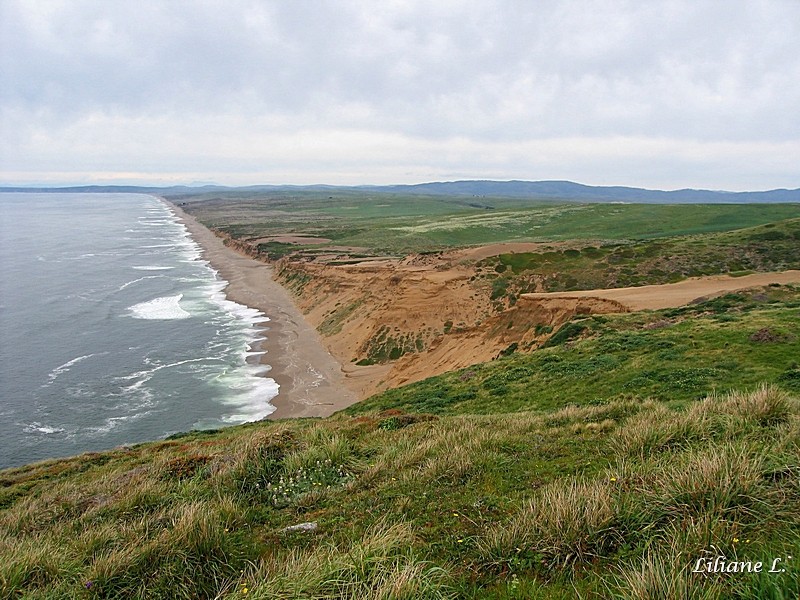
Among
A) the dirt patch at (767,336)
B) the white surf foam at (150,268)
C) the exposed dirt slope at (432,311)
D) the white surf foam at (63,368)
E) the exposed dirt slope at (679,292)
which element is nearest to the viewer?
the dirt patch at (767,336)

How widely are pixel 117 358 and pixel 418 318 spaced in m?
23.1

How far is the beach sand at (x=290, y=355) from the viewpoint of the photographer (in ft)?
94.9

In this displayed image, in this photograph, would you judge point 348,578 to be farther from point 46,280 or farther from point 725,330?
point 46,280

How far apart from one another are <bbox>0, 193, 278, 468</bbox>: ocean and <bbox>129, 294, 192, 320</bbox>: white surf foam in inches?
4.2

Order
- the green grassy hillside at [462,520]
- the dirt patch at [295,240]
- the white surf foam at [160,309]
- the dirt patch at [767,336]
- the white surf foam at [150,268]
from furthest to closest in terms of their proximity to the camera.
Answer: the dirt patch at [295,240], the white surf foam at [150,268], the white surf foam at [160,309], the dirt patch at [767,336], the green grassy hillside at [462,520]

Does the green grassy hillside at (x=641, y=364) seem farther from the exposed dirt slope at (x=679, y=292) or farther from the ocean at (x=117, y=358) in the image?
the ocean at (x=117, y=358)

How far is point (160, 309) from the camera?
170 ft

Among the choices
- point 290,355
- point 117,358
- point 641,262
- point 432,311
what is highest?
point 641,262

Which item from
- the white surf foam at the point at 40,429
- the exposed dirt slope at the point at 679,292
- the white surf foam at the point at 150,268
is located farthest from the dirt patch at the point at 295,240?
the exposed dirt slope at the point at 679,292

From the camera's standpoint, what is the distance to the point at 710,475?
183 inches

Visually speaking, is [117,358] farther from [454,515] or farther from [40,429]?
[454,515]

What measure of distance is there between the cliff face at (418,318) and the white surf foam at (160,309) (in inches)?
494

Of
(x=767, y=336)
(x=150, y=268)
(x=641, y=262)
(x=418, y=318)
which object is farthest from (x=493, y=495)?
(x=150, y=268)

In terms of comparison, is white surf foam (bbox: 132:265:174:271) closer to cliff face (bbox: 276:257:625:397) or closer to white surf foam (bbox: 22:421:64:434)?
cliff face (bbox: 276:257:625:397)
